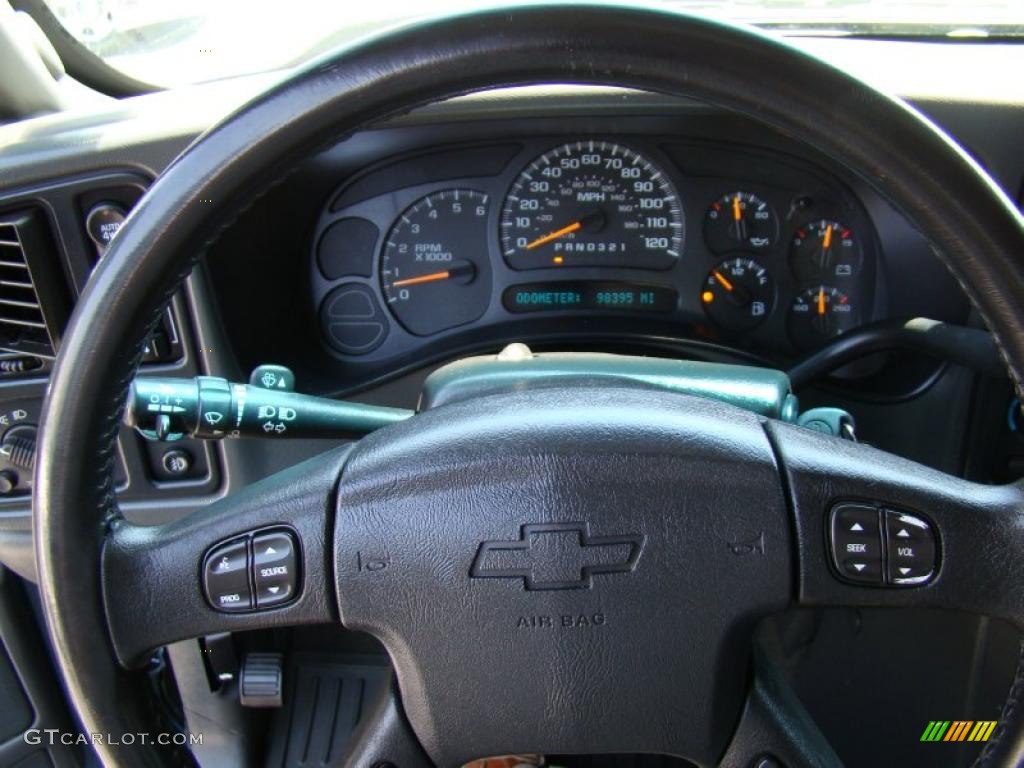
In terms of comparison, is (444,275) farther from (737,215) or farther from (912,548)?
(912,548)

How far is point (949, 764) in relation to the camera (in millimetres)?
1840

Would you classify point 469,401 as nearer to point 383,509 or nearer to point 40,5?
point 383,509

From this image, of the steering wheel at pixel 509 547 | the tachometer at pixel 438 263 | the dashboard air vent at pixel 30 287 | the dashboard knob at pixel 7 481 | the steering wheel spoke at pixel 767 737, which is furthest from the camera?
the tachometer at pixel 438 263

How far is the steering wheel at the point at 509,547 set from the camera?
85 centimetres

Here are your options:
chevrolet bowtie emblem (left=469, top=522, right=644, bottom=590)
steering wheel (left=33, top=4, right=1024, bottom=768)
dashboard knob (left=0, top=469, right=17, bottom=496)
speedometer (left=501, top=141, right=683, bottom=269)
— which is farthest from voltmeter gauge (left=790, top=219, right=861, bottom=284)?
dashboard knob (left=0, top=469, right=17, bottom=496)

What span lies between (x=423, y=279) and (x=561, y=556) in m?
1.08

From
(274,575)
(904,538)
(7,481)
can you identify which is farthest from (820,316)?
(7,481)

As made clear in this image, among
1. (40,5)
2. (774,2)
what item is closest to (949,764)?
(774,2)

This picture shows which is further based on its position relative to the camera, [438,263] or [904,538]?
[438,263]

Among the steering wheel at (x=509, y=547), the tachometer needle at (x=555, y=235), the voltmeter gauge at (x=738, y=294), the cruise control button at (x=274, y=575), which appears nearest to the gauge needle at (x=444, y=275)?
the tachometer needle at (x=555, y=235)

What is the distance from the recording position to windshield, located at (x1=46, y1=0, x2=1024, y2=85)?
1.95 metres

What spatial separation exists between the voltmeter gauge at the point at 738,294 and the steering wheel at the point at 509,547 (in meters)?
0.91

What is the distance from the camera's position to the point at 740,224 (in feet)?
5.99

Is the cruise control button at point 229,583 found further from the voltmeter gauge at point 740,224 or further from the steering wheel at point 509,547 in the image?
the voltmeter gauge at point 740,224
